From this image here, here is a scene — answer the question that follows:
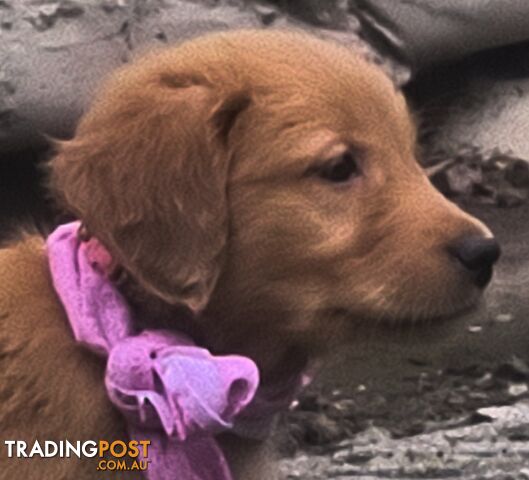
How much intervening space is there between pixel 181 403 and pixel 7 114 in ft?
8.87

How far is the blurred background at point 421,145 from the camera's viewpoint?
5.96 meters

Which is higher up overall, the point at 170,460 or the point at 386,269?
the point at 386,269

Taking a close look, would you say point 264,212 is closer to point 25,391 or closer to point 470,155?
point 25,391

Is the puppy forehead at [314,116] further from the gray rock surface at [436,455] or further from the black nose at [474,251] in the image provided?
the gray rock surface at [436,455]

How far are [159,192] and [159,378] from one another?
1.34ft

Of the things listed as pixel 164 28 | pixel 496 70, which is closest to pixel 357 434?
pixel 164 28

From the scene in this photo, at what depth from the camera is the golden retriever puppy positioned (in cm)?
406

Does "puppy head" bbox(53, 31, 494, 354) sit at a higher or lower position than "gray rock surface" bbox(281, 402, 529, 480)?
higher

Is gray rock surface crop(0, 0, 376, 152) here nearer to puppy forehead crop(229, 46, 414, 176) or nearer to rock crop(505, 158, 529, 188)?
rock crop(505, 158, 529, 188)

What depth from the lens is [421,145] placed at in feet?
19.4

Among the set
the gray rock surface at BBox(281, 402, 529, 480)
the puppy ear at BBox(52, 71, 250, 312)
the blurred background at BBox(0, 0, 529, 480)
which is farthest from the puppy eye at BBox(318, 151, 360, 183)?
the gray rock surface at BBox(281, 402, 529, 480)

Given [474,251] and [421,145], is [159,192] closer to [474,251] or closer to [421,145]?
[474,251]

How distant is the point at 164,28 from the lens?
6.60 metres

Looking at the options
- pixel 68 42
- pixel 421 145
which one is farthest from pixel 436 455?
pixel 68 42
